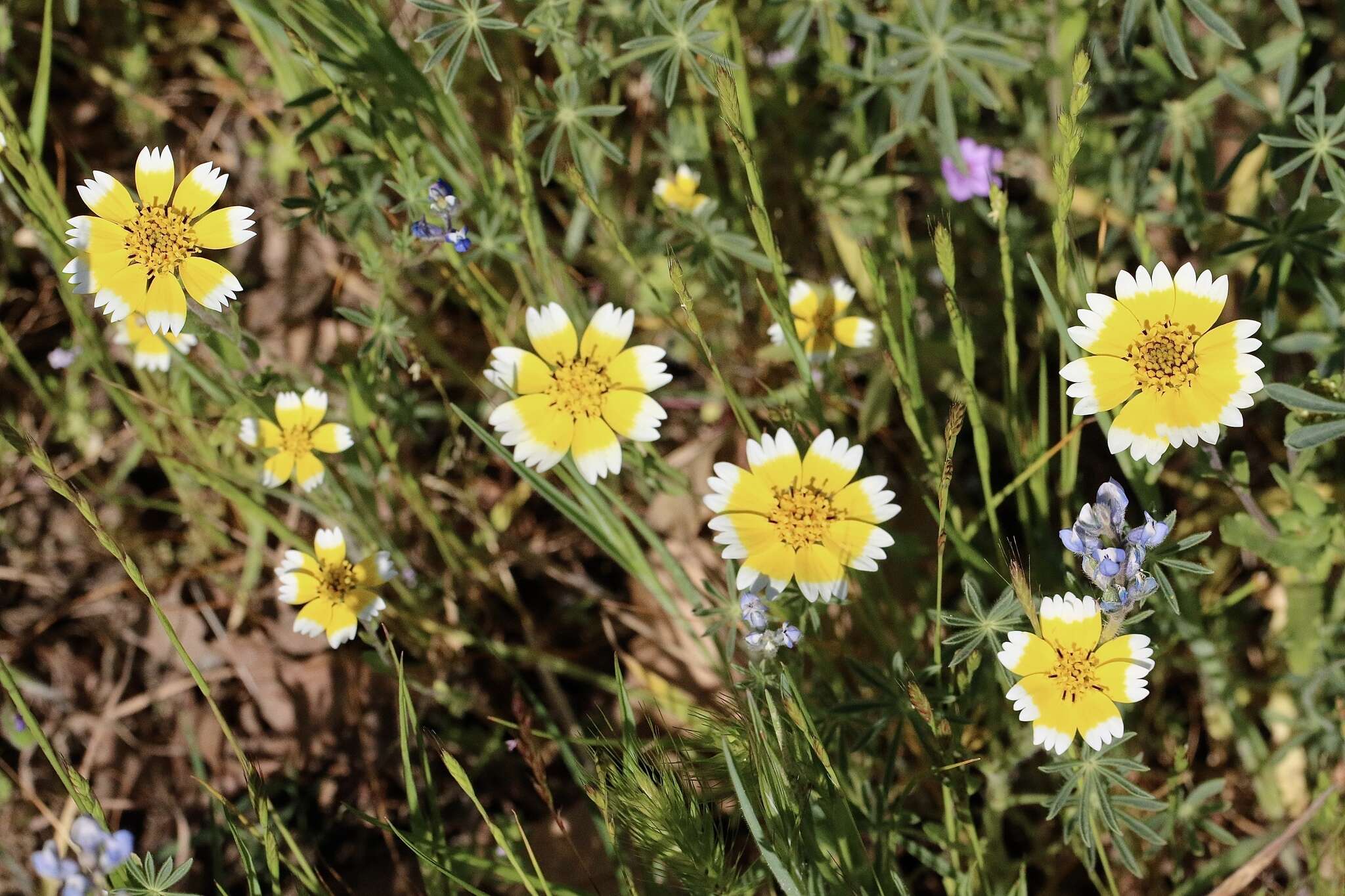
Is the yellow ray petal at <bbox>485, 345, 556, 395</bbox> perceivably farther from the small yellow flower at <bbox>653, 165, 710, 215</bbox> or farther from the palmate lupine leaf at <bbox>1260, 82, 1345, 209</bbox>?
the palmate lupine leaf at <bbox>1260, 82, 1345, 209</bbox>

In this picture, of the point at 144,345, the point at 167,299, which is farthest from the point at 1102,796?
the point at 144,345

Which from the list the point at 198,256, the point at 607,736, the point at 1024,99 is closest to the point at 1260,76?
the point at 1024,99

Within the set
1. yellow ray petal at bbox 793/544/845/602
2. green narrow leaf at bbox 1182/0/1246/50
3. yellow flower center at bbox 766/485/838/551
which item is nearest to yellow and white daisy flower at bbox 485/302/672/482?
yellow flower center at bbox 766/485/838/551

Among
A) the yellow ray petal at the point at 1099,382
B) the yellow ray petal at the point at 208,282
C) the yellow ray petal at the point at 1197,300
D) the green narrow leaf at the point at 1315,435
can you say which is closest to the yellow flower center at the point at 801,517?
the yellow ray petal at the point at 1099,382

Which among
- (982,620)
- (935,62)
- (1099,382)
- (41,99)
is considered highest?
(935,62)

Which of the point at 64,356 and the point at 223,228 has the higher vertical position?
the point at 64,356

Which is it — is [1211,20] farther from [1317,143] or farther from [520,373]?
[520,373]
